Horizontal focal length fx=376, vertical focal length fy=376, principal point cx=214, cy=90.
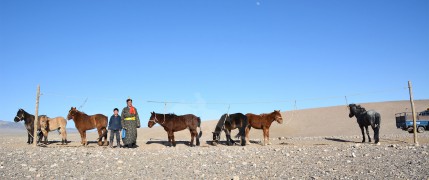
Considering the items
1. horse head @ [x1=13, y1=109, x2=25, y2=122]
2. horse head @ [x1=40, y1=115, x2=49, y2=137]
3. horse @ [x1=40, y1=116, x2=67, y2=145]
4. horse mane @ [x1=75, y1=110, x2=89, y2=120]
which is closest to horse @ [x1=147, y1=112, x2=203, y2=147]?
horse mane @ [x1=75, y1=110, x2=89, y2=120]

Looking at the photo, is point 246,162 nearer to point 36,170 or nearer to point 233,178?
point 233,178

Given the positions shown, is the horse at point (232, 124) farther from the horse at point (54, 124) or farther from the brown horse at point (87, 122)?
the horse at point (54, 124)

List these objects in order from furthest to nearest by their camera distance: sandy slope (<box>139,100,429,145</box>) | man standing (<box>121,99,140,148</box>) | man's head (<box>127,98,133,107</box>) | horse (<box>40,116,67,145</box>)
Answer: sandy slope (<box>139,100,429,145</box>) < horse (<box>40,116,67,145</box>) < man's head (<box>127,98,133,107</box>) < man standing (<box>121,99,140,148</box>)

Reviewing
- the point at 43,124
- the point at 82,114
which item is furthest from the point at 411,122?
the point at 43,124

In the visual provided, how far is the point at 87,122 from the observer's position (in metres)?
18.8

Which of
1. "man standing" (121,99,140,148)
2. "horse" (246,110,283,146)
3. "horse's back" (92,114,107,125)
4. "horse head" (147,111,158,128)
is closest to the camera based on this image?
"man standing" (121,99,140,148)

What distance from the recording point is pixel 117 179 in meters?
9.03

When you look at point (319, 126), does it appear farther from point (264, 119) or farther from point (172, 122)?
point (172, 122)

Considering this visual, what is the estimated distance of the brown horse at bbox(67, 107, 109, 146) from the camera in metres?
18.7

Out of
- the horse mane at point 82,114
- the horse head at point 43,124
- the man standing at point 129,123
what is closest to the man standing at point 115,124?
the man standing at point 129,123

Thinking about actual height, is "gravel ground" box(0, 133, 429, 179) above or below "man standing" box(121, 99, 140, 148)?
below

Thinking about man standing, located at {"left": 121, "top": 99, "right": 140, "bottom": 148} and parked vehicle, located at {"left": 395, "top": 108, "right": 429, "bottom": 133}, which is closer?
man standing, located at {"left": 121, "top": 99, "right": 140, "bottom": 148}

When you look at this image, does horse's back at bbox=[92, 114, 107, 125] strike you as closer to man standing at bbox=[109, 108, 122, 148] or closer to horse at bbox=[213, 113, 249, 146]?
man standing at bbox=[109, 108, 122, 148]

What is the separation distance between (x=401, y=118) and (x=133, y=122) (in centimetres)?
2268
